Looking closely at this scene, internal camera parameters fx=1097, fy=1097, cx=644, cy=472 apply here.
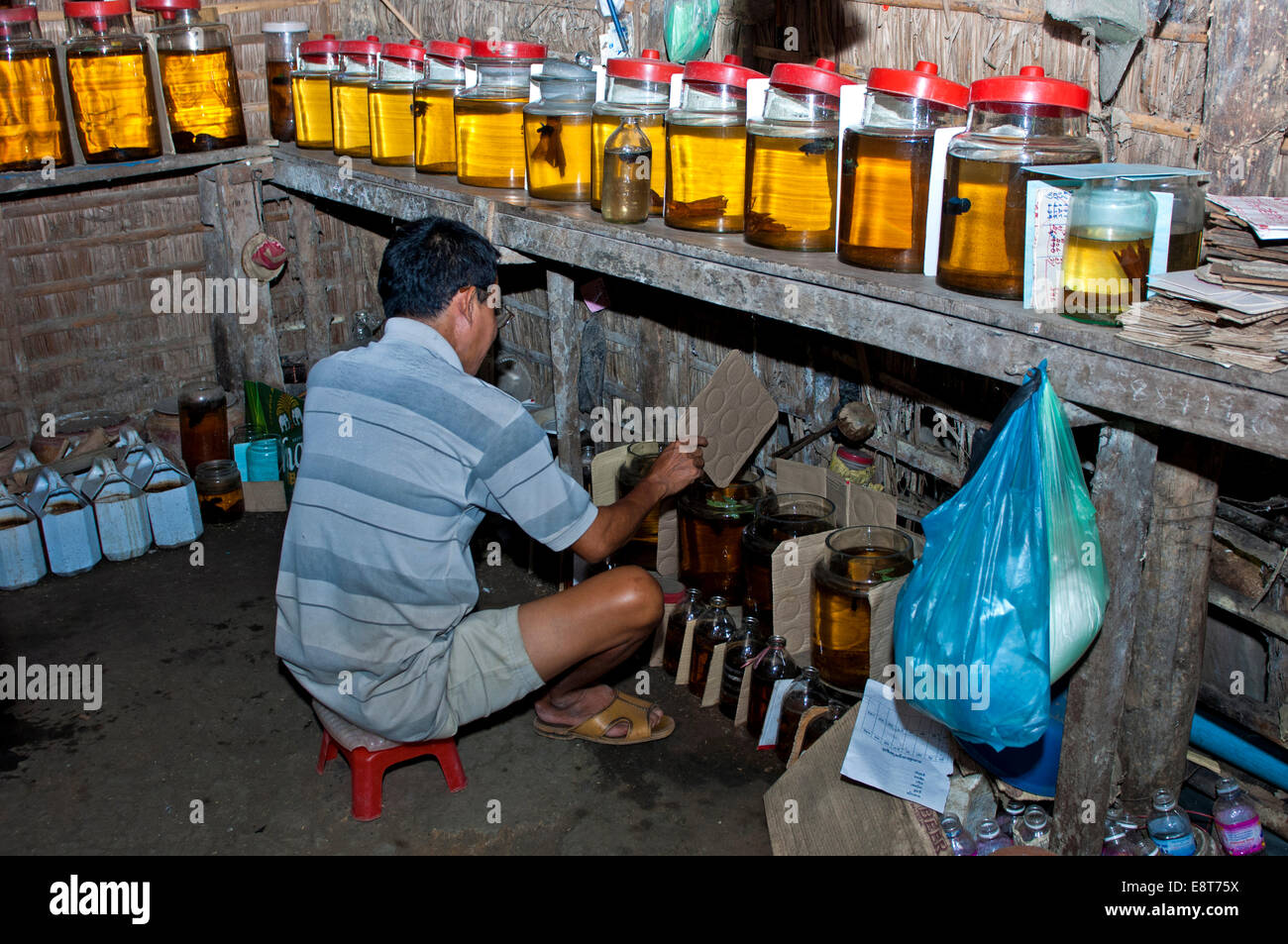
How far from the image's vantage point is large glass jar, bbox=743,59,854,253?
2.54 metres

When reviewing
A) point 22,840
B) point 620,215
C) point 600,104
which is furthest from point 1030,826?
point 22,840

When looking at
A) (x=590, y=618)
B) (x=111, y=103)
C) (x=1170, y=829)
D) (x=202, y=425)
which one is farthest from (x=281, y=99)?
(x=1170, y=829)

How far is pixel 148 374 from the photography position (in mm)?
5320

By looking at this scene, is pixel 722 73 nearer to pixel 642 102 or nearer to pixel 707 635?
pixel 642 102

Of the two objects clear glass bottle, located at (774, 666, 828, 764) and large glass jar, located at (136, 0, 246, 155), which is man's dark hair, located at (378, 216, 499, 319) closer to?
clear glass bottle, located at (774, 666, 828, 764)

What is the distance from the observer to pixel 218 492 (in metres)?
4.66

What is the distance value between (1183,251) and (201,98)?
170 inches

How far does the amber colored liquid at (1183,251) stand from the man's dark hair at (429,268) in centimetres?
151

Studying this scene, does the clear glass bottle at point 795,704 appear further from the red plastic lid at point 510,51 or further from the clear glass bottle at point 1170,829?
the red plastic lid at point 510,51

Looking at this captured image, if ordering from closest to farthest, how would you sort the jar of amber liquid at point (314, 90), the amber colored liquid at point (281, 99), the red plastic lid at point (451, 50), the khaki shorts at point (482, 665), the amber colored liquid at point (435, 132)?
the khaki shorts at point (482, 665) → the red plastic lid at point (451, 50) → the amber colored liquid at point (435, 132) → the jar of amber liquid at point (314, 90) → the amber colored liquid at point (281, 99)

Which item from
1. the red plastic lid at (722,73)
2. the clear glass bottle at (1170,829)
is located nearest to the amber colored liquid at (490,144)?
the red plastic lid at (722,73)

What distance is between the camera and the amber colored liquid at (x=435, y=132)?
149 inches

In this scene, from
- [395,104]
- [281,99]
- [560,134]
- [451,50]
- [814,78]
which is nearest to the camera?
[814,78]

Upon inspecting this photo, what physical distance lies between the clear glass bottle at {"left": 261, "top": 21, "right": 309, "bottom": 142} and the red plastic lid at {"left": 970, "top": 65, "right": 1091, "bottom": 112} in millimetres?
3857
